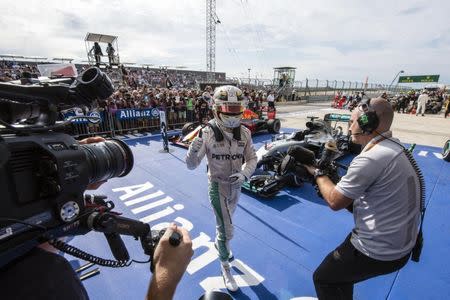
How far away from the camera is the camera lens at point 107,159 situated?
115 cm

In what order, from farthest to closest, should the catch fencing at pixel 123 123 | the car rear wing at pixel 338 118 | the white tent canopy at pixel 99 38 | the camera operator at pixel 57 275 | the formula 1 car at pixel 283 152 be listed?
the white tent canopy at pixel 99 38
the catch fencing at pixel 123 123
the car rear wing at pixel 338 118
the formula 1 car at pixel 283 152
the camera operator at pixel 57 275

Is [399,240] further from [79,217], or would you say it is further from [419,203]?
[79,217]

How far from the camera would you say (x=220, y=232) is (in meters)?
2.86

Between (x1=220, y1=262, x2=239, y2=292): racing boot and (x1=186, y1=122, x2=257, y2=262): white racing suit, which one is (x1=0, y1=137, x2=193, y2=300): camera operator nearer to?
(x1=186, y1=122, x2=257, y2=262): white racing suit

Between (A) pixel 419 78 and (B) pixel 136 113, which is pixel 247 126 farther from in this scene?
(A) pixel 419 78

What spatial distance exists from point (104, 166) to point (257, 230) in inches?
128

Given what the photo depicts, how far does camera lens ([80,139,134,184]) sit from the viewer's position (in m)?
1.15

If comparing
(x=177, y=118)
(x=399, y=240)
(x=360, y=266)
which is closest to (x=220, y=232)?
(x=360, y=266)

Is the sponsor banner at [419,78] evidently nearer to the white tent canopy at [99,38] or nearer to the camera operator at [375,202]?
the white tent canopy at [99,38]

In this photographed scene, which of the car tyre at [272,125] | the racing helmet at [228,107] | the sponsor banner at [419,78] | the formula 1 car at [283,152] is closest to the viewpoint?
the racing helmet at [228,107]

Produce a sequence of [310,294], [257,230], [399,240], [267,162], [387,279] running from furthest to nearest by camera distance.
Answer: [267,162]
[257,230]
[387,279]
[310,294]
[399,240]

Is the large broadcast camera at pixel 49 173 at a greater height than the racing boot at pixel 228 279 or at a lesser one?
greater

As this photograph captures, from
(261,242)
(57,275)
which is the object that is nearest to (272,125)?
(261,242)

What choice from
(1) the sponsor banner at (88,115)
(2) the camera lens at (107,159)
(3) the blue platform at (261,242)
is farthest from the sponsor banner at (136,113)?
(2) the camera lens at (107,159)
